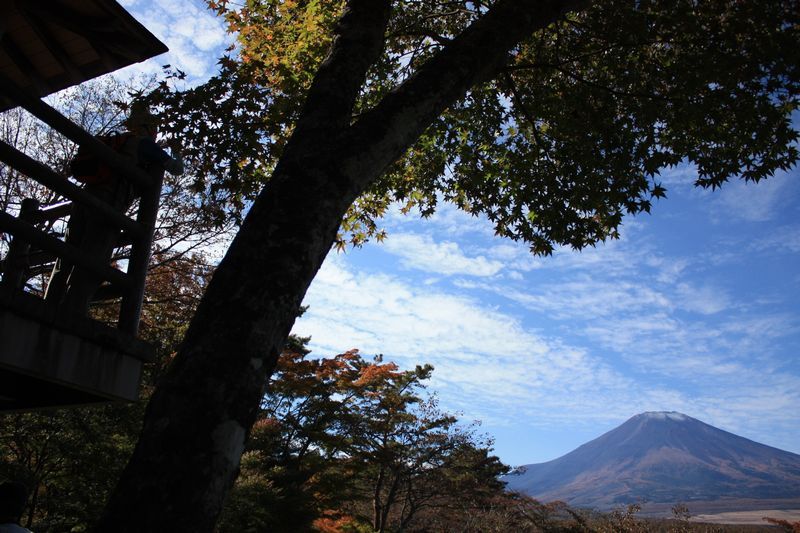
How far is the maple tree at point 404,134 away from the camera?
2275mm

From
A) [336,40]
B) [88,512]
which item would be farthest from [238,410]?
[88,512]

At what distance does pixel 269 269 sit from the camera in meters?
2.62

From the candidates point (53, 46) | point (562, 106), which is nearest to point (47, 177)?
point (53, 46)

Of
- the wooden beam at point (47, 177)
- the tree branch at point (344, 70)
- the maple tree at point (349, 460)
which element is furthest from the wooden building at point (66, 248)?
the maple tree at point (349, 460)

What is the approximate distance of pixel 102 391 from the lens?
3363 mm

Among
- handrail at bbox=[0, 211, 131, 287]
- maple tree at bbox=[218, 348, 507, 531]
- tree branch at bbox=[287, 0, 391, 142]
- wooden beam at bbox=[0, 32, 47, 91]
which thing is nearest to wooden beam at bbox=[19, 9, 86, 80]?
wooden beam at bbox=[0, 32, 47, 91]

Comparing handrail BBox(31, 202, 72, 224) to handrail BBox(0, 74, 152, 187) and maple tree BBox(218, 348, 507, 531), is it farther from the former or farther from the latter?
maple tree BBox(218, 348, 507, 531)

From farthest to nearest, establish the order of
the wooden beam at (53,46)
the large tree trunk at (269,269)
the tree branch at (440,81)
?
the wooden beam at (53,46) < the tree branch at (440,81) < the large tree trunk at (269,269)

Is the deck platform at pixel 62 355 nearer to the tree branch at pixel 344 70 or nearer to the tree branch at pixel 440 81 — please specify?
the tree branch at pixel 344 70

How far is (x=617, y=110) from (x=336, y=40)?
6.04 metres

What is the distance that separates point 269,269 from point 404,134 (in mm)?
1447

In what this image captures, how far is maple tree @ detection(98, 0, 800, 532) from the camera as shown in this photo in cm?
228

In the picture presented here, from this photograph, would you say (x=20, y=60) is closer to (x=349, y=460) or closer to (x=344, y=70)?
(x=344, y=70)

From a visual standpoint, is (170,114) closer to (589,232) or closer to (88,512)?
(589,232)
